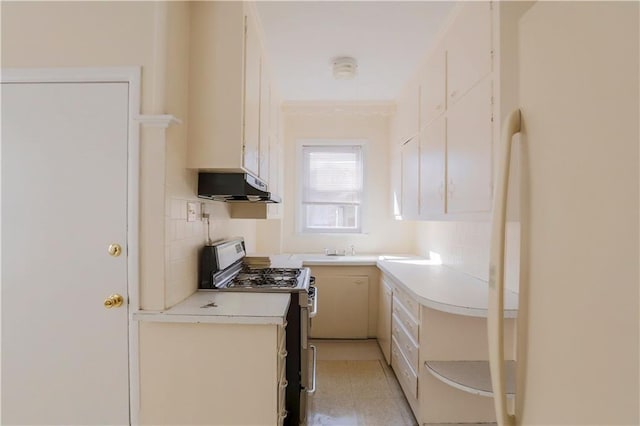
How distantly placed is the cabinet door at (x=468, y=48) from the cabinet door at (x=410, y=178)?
797mm

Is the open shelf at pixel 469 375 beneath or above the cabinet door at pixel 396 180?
beneath

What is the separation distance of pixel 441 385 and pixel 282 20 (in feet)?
8.37

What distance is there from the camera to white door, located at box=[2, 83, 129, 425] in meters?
1.54

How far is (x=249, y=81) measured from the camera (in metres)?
1.87

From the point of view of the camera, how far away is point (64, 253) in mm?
1546

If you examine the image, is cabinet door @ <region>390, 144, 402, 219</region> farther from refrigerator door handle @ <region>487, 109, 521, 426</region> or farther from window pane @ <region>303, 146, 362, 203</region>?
refrigerator door handle @ <region>487, 109, 521, 426</region>

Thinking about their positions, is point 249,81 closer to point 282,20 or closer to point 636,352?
point 282,20

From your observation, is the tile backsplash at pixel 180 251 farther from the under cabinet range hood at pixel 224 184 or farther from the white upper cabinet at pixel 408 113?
the white upper cabinet at pixel 408 113

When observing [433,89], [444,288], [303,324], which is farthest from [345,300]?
[433,89]

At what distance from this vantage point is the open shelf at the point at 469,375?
1.68 metres

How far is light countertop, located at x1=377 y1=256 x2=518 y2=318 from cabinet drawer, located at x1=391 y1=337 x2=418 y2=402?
541 millimetres

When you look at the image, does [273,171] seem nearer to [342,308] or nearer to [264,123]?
[264,123]

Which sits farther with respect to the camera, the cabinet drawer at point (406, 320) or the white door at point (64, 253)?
the cabinet drawer at point (406, 320)

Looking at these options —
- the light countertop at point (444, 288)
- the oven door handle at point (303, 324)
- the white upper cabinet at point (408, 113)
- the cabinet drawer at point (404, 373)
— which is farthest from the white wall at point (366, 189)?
the oven door handle at point (303, 324)
